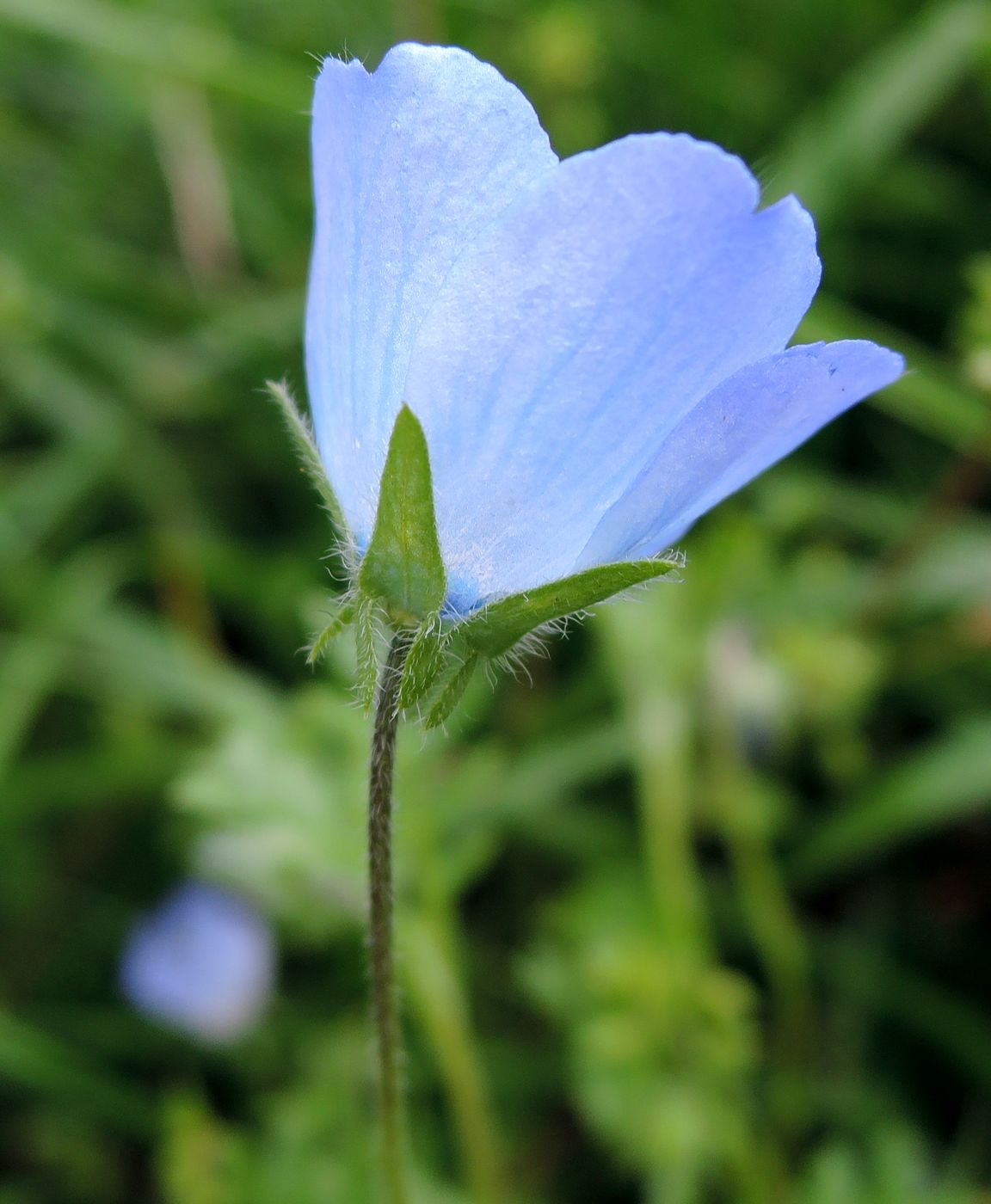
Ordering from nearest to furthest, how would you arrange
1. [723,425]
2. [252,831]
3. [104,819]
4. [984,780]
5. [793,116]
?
[723,425] → [252,831] → [984,780] → [104,819] → [793,116]

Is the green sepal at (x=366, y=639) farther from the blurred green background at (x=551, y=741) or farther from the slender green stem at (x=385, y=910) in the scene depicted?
the blurred green background at (x=551, y=741)

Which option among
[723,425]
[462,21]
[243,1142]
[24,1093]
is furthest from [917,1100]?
[462,21]

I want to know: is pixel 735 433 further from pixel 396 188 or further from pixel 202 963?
pixel 202 963

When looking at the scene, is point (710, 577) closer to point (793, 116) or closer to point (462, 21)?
point (793, 116)

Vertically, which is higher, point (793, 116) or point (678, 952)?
point (793, 116)

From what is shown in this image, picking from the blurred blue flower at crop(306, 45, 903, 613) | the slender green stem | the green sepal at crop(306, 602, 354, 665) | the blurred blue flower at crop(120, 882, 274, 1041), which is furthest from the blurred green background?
the blurred blue flower at crop(306, 45, 903, 613)

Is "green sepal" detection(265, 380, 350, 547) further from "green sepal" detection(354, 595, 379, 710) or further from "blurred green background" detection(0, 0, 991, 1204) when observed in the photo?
"blurred green background" detection(0, 0, 991, 1204)
